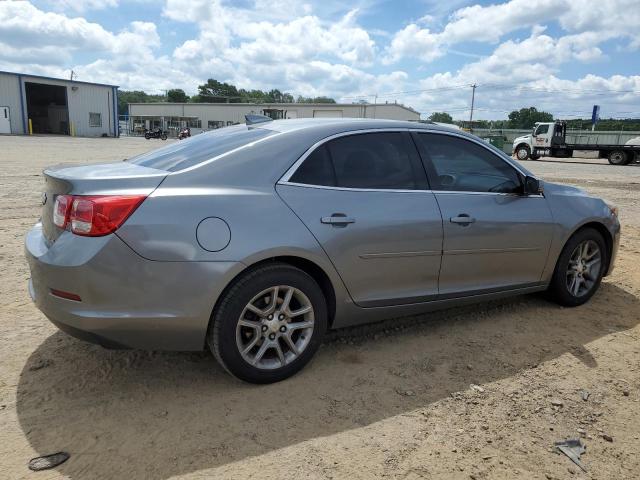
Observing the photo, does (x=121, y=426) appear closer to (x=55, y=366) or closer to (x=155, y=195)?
(x=55, y=366)

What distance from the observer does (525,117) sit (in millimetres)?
95438

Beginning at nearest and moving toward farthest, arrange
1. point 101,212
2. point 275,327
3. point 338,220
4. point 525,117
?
point 101,212, point 275,327, point 338,220, point 525,117

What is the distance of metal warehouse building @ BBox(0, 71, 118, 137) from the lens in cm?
4706

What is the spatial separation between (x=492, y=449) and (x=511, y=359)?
113 cm

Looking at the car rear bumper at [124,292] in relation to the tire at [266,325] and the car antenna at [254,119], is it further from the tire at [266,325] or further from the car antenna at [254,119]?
the car antenna at [254,119]

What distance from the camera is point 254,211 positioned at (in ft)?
9.48

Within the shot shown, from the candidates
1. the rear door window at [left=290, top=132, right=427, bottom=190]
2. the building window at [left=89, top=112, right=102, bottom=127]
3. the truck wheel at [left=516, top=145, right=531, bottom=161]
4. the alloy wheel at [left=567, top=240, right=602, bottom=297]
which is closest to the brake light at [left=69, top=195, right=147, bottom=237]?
the rear door window at [left=290, top=132, right=427, bottom=190]

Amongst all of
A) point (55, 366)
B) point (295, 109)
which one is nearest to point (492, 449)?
point (55, 366)

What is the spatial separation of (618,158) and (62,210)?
34.5m

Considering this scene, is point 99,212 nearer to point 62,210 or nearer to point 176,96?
point 62,210

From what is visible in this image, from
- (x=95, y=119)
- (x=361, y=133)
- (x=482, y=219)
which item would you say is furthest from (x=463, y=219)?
(x=95, y=119)

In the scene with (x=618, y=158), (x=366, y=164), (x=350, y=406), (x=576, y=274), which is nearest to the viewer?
(x=350, y=406)

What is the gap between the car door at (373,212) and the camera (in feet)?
10.3

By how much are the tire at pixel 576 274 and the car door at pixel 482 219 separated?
304 millimetres
